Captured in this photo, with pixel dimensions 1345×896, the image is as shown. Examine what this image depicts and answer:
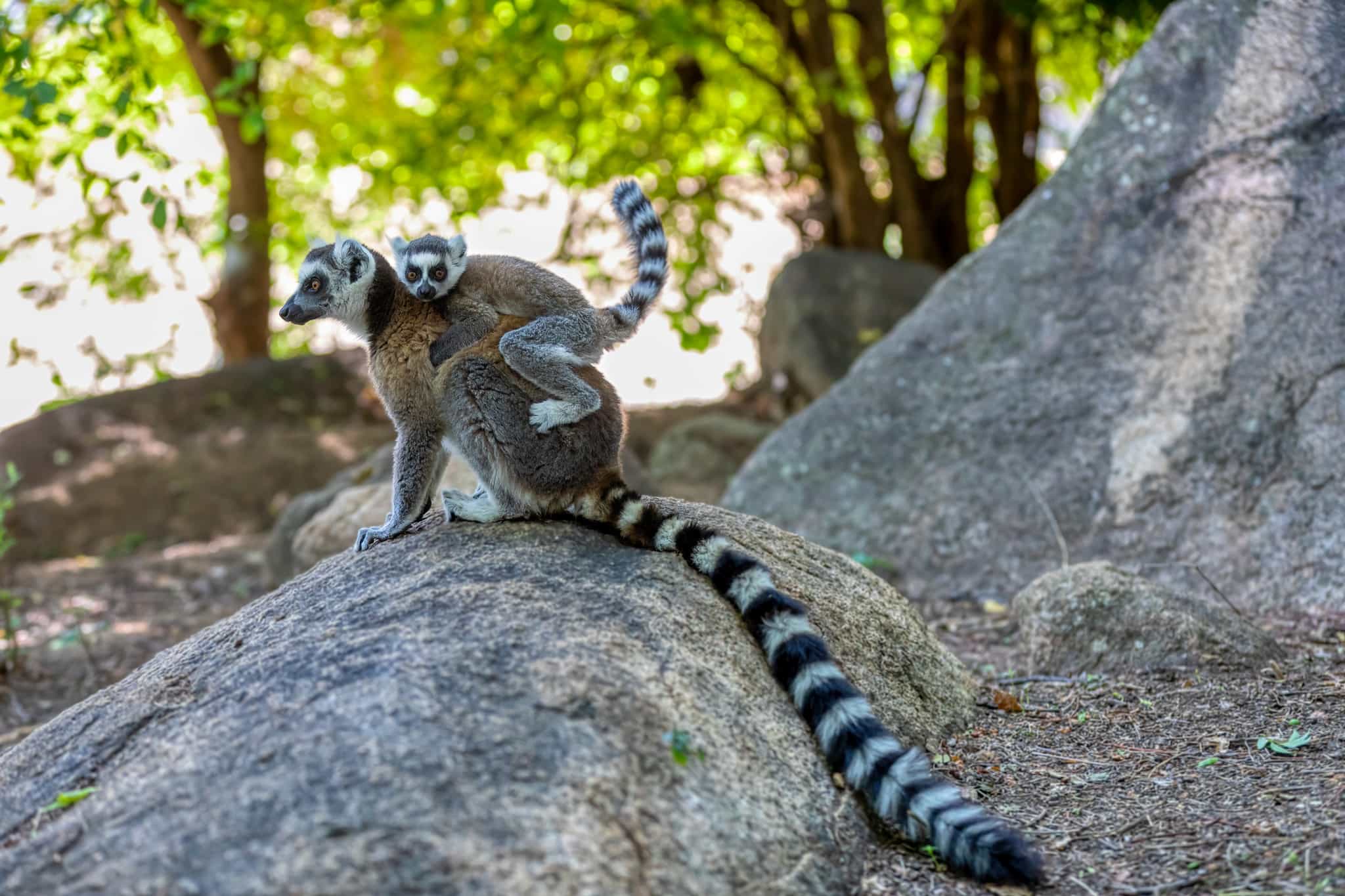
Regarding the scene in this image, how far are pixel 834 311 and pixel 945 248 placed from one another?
6.89 ft

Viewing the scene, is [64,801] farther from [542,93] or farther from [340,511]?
[542,93]

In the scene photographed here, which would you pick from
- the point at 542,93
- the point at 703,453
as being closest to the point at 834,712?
the point at 703,453

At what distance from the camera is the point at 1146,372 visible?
7082mm

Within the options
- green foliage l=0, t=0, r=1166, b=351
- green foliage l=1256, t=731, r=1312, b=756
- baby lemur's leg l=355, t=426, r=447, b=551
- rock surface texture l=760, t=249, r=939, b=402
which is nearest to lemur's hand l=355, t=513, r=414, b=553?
baby lemur's leg l=355, t=426, r=447, b=551

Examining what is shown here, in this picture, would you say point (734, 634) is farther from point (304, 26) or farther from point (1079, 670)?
point (304, 26)

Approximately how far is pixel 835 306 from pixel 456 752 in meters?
9.91

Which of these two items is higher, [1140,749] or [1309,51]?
[1309,51]

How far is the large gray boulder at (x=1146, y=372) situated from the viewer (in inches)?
255

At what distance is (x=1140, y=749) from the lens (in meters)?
4.23

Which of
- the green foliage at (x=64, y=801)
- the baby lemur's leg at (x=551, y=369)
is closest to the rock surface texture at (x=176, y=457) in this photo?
the baby lemur's leg at (x=551, y=369)

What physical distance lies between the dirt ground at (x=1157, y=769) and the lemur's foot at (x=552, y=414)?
1.75m

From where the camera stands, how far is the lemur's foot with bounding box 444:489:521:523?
4.52 m

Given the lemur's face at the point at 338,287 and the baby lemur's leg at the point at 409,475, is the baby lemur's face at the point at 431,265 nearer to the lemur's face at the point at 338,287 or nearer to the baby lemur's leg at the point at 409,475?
the lemur's face at the point at 338,287

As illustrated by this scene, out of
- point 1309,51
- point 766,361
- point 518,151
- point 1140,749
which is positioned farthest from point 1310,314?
point 518,151
